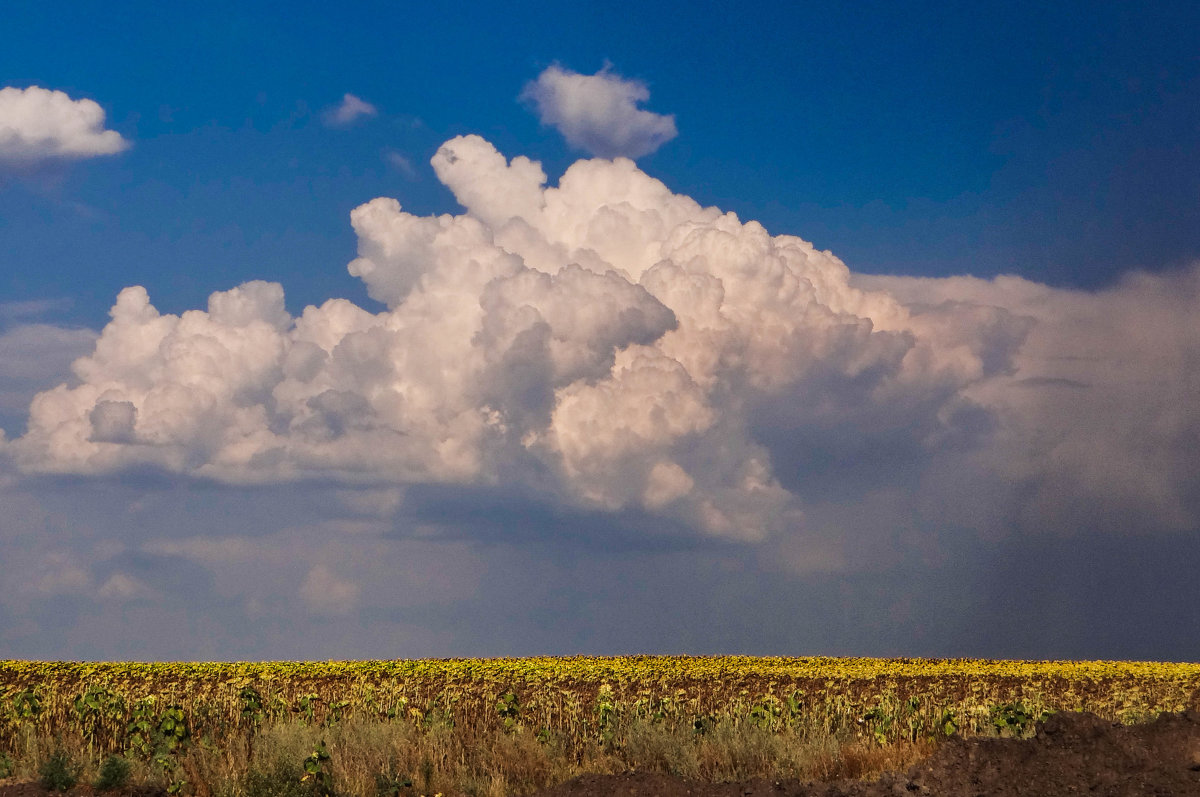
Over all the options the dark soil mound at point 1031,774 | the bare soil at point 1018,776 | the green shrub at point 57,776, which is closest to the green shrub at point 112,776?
the bare soil at point 1018,776

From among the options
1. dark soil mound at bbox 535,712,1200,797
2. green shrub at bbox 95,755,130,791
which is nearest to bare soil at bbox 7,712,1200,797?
dark soil mound at bbox 535,712,1200,797

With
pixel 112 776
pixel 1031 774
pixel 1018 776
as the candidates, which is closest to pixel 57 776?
pixel 112 776

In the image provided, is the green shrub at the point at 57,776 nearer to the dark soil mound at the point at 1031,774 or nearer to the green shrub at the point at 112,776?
the green shrub at the point at 112,776

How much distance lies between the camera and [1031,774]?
1179 centimetres

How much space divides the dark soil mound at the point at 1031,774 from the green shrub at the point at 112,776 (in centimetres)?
485

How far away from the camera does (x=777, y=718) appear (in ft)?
54.8

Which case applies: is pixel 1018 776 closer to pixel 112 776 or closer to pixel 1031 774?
pixel 1031 774

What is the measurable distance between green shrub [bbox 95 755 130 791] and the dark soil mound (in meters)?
4.85

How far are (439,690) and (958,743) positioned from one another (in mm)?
12418

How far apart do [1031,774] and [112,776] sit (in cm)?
1014

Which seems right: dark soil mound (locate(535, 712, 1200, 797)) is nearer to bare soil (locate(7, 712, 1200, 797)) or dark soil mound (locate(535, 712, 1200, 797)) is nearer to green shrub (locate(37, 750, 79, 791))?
bare soil (locate(7, 712, 1200, 797))

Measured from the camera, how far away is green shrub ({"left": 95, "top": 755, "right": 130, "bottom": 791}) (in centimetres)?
1188

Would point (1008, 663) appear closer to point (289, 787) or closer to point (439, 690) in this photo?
point (439, 690)

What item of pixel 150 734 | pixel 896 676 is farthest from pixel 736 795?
pixel 896 676
